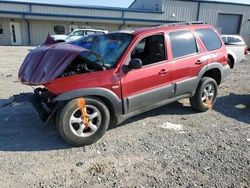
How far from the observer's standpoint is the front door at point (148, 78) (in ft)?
13.3

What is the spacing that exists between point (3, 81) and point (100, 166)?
5.91 meters

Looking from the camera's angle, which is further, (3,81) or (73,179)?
(3,81)

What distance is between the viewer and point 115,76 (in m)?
3.89

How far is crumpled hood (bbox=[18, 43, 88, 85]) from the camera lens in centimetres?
356

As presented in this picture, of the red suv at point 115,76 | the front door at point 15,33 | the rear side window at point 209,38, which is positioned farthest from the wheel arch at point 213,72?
the front door at point 15,33

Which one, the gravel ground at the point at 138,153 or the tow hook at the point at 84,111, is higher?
the tow hook at the point at 84,111

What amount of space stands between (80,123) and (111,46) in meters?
1.60

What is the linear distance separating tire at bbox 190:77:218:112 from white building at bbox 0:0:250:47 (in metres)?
22.8

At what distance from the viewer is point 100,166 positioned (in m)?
3.33

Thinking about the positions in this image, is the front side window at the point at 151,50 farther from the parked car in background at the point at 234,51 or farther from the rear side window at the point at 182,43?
the parked car in background at the point at 234,51

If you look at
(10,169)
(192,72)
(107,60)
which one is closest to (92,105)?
(107,60)

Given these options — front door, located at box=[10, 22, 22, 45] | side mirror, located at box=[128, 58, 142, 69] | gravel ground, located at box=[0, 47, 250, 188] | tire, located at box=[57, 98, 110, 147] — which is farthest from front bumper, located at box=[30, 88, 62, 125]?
front door, located at box=[10, 22, 22, 45]

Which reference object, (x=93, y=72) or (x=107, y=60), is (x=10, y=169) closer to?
(x=93, y=72)

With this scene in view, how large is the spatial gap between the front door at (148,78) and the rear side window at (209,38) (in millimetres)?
1183
